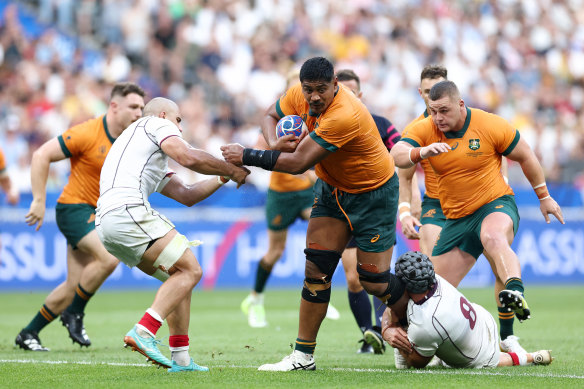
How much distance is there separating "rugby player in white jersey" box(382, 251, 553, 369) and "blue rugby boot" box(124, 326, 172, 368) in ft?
6.30

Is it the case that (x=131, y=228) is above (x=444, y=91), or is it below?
below

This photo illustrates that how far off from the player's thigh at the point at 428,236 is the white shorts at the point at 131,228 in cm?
318

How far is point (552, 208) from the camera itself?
8406mm

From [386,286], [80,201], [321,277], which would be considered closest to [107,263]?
[80,201]

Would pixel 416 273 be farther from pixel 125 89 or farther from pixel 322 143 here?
pixel 125 89

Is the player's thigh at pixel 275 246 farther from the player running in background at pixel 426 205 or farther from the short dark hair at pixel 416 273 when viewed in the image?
the short dark hair at pixel 416 273

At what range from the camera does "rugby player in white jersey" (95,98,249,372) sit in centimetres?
718

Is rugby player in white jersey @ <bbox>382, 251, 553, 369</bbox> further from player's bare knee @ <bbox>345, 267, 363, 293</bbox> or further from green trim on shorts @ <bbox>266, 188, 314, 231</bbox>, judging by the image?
green trim on shorts @ <bbox>266, 188, 314, 231</bbox>

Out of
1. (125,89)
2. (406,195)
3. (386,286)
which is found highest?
(125,89)

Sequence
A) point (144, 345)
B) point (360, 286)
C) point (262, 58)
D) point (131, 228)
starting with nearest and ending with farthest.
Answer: point (144, 345) < point (131, 228) < point (360, 286) < point (262, 58)

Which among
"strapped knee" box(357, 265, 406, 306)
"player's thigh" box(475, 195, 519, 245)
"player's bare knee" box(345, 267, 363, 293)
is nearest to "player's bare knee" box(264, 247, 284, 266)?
"player's bare knee" box(345, 267, 363, 293)

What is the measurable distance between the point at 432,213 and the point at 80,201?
404 cm

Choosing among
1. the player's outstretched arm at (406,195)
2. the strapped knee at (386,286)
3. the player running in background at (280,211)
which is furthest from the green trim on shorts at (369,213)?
the player running in background at (280,211)

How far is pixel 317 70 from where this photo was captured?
6992 millimetres
